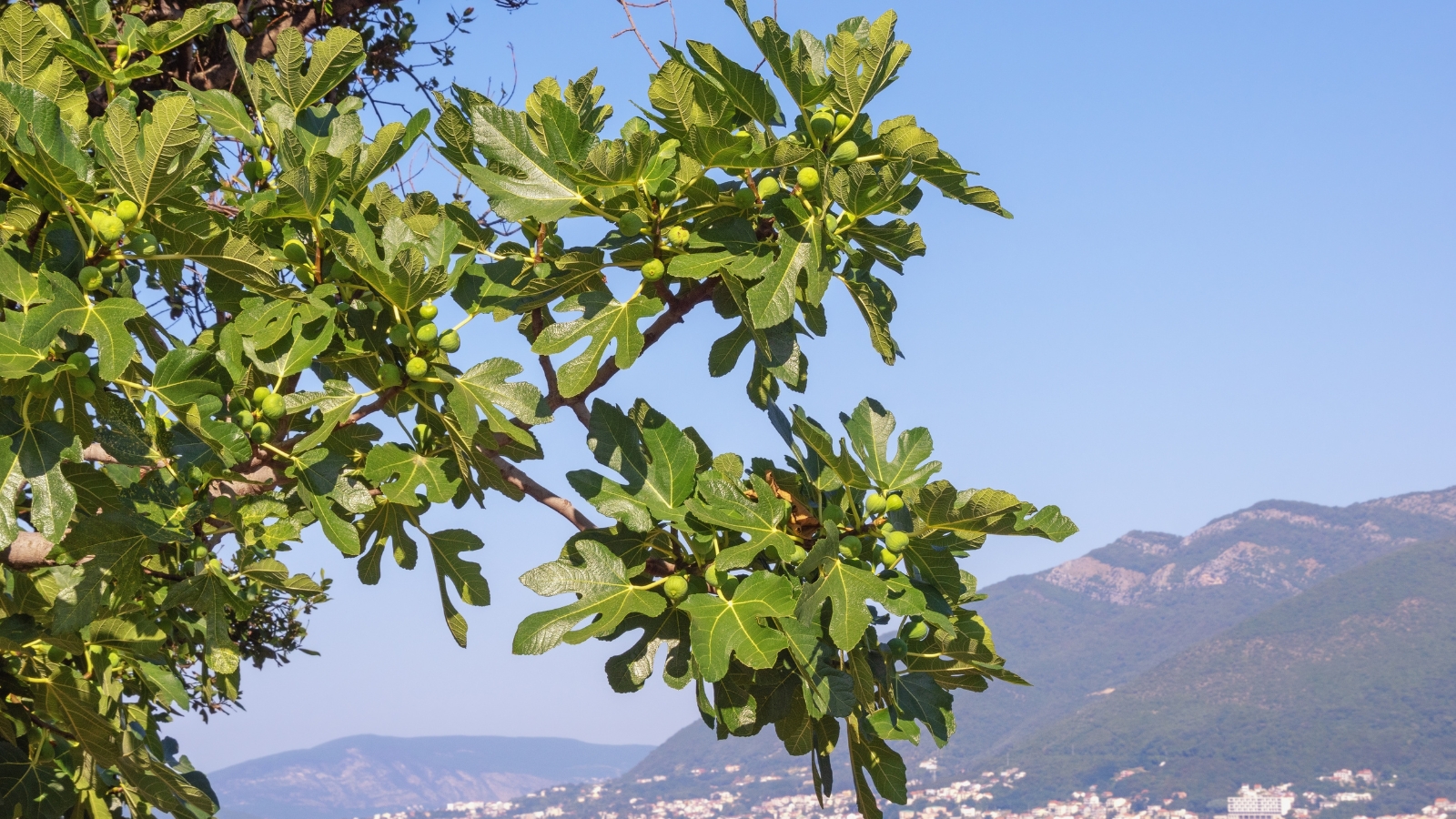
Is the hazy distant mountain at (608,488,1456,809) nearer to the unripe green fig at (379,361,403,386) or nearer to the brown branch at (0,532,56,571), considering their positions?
the brown branch at (0,532,56,571)

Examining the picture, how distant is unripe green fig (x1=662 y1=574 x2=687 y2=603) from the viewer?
1914mm

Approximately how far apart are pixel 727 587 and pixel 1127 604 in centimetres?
16707

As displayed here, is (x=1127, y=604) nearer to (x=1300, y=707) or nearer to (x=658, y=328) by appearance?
(x=1300, y=707)

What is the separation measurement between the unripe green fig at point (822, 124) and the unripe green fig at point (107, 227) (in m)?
1.17

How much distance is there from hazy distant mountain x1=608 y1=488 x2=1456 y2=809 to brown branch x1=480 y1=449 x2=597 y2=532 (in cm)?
12321

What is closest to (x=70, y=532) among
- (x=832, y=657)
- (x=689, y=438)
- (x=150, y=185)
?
(x=150, y=185)

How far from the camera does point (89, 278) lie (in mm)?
1774

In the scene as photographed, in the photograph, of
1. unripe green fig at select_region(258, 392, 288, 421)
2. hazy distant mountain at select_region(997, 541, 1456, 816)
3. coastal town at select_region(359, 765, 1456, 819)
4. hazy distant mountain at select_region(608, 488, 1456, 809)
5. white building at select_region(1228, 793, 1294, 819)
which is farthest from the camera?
hazy distant mountain at select_region(608, 488, 1456, 809)

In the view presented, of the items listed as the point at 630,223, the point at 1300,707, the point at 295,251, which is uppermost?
the point at 295,251

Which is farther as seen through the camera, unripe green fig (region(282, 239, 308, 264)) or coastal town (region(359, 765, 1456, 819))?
coastal town (region(359, 765, 1456, 819))

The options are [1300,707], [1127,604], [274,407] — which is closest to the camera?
[274,407]

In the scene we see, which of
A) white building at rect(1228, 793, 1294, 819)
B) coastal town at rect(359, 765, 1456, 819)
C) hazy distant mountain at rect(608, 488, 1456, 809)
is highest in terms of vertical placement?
hazy distant mountain at rect(608, 488, 1456, 809)

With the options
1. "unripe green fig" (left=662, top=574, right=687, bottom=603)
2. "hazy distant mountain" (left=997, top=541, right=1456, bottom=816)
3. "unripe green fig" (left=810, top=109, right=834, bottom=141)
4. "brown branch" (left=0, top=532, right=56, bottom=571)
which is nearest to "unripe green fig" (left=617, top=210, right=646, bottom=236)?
"unripe green fig" (left=810, top=109, right=834, bottom=141)

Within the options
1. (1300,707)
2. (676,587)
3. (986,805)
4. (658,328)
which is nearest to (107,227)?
(658,328)
